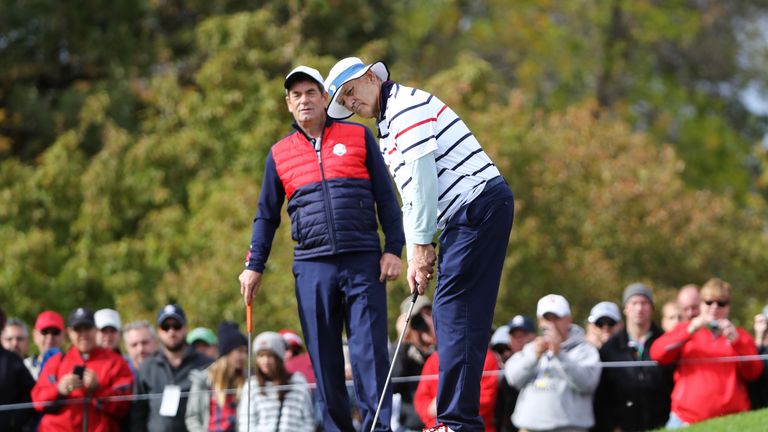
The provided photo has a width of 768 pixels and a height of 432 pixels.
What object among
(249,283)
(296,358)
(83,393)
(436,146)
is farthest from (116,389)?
(436,146)

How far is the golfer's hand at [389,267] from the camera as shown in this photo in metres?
8.49

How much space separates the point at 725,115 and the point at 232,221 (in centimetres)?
2332

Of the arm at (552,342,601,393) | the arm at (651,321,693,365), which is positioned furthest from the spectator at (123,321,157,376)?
the arm at (651,321,693,365)

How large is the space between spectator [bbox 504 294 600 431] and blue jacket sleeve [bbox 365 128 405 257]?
2.44 metres

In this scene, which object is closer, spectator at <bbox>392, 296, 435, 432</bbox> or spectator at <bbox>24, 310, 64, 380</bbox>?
spectator at <bbox>392, 296, 435, 432</bbox>

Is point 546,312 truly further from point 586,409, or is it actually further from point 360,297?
point 360,297

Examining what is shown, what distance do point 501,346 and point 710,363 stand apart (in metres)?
2.00

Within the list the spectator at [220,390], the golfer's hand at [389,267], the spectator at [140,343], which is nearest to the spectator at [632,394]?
the spectator at [220,390]

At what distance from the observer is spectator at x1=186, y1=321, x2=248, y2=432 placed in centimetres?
1138

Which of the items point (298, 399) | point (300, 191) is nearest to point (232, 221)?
point (298, 399)

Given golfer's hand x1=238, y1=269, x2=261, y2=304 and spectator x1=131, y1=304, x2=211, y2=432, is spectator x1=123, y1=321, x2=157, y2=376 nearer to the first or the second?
spectator x1=131, y1=304, x2=211, y2=432

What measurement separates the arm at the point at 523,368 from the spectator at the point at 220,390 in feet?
7.12

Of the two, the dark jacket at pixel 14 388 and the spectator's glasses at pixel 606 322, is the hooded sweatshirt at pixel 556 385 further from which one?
the dark jacket at pixel 14 388

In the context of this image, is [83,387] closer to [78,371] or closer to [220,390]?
[78,371]
